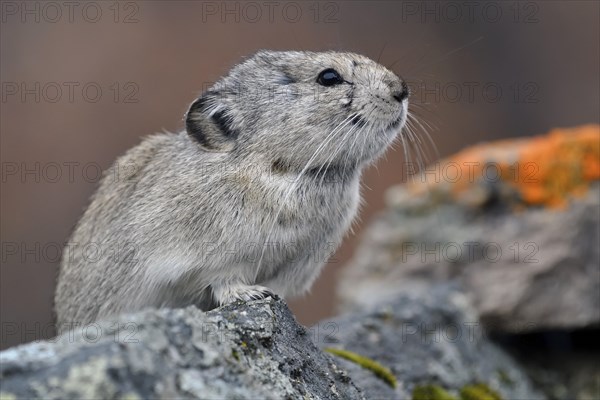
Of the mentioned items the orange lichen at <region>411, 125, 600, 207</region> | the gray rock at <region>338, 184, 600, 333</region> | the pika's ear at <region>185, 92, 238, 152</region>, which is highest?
the pika's ear at <region>185, 92, 238, 152</region>

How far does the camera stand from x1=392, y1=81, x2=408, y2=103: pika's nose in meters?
7.14

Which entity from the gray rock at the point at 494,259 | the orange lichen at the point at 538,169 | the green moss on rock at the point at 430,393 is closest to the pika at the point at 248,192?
the green moss on rock at the point at 430,393

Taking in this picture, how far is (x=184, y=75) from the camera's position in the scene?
1777cm

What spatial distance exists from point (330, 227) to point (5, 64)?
38.1 feet

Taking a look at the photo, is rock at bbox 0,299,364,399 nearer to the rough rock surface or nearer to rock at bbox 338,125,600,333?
the rough rock surface

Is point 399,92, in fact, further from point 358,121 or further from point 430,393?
point 430,393

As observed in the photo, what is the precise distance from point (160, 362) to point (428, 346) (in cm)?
439

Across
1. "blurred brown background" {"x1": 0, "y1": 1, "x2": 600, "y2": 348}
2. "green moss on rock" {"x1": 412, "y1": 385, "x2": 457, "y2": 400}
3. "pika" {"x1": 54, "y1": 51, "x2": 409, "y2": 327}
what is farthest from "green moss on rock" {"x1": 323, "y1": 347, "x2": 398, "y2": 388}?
"blurred brown background" {"x1": 0, "y1": 1, "x2": 600, "y2": 348}

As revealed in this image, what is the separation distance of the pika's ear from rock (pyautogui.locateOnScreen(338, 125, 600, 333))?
8.96ft

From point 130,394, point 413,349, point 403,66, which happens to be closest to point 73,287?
point 413,349

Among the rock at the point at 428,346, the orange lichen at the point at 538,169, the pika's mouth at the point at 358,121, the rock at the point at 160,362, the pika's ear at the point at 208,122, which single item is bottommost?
the rock at the point at 428,346

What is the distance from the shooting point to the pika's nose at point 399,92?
23.4 feet

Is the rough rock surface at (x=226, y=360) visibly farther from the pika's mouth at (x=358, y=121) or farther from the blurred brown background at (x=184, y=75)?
the blurred brown background at (x=184, y=75)

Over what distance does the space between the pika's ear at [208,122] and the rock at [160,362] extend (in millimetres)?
2701
